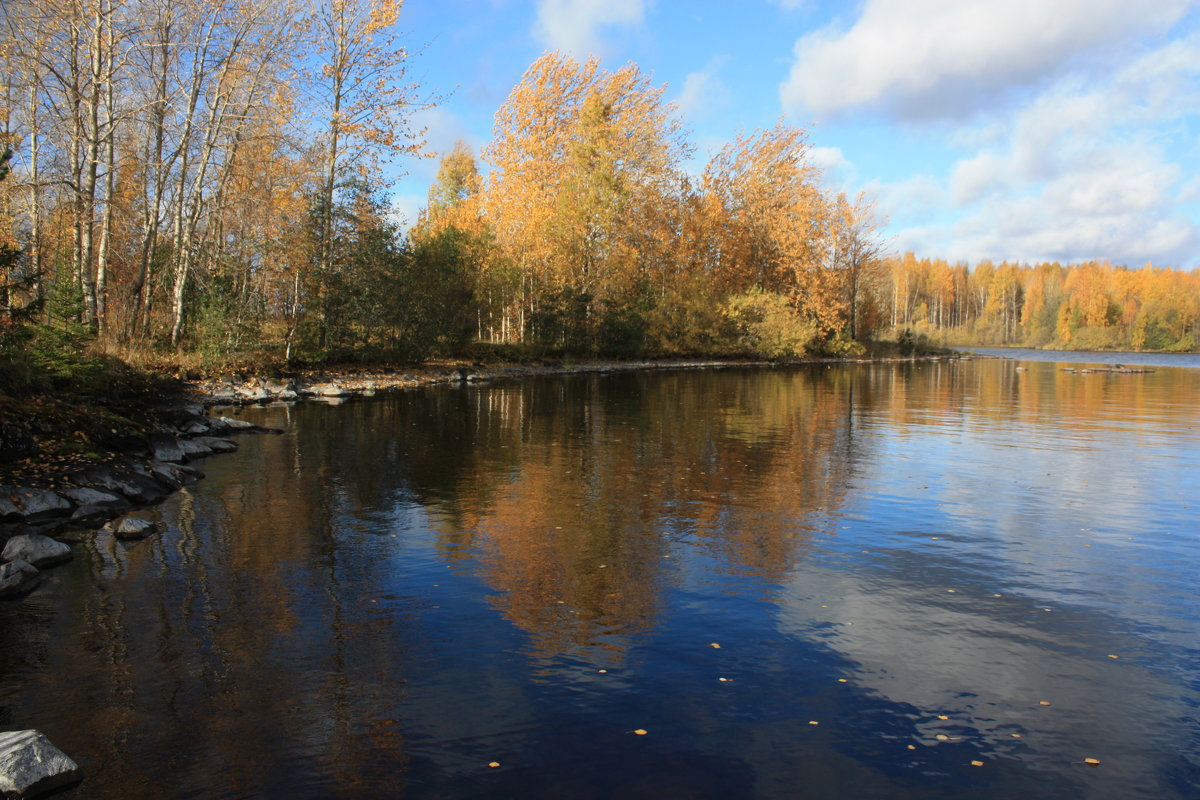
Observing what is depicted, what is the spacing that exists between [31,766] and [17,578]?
4325 mm

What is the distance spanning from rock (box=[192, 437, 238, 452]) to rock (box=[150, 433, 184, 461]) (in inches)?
26.9

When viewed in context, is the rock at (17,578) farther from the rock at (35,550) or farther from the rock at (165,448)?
the rock at (165,448)

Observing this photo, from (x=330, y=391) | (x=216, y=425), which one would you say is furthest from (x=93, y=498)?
(x=330, y=391)

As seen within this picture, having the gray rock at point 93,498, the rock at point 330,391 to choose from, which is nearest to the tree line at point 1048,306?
the rock at point 330,391

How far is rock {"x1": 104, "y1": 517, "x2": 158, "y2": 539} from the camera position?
31.5 feet

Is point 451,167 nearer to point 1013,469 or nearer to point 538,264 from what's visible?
point 538,264

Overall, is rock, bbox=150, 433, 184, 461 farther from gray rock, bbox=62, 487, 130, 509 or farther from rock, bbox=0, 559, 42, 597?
rock, bbox=0, 559, 42, 597

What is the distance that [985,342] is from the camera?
126 m

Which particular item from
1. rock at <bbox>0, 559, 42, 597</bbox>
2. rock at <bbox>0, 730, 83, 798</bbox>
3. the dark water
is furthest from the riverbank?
rock at <bbox>0, 730, 83, 798</bbox>

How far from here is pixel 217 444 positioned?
15.9 m

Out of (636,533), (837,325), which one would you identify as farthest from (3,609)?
(837,325)

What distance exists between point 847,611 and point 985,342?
134m

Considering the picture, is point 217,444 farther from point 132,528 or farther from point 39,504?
point 132,528

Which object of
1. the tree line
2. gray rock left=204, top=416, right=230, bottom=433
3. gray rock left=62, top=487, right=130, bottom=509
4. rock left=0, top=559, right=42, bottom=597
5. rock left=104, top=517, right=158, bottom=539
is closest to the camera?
rock left=0, top=559, right=42, bottom=597
